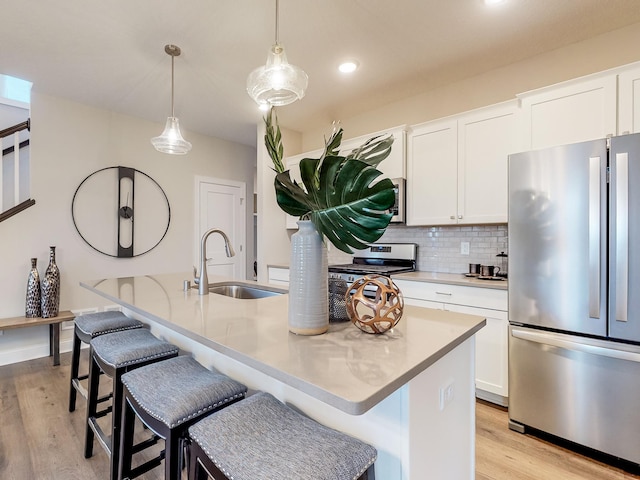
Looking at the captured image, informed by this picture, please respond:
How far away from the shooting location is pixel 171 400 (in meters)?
1.14

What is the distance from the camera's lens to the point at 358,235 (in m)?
0.93

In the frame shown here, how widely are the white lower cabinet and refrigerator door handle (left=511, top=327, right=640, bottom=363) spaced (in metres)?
0.24

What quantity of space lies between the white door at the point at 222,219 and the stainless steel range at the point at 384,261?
1888 mm

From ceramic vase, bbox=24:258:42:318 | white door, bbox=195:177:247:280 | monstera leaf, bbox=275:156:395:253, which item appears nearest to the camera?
monstera leaf, bbox=275:156:395:253

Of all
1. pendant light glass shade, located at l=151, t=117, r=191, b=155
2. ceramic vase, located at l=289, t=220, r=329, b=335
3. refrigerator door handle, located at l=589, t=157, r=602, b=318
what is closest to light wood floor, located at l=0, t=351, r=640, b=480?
refrigerator door handle, located at l=589, t=157, r=602, b=318

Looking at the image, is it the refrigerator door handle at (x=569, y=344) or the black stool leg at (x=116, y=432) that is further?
the refrigerator door handle at (x=569, y=344)

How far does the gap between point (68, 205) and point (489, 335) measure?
4235 mm

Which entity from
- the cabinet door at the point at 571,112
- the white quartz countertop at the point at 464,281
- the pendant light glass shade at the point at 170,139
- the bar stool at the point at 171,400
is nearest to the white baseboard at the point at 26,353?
the pendant light glass shade at the point at 170,139

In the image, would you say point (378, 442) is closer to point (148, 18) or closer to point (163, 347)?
point (163, 347)

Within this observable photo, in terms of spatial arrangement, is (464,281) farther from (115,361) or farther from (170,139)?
(170,139)

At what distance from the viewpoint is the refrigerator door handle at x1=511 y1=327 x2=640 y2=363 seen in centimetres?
170

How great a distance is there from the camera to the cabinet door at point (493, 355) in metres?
2.30

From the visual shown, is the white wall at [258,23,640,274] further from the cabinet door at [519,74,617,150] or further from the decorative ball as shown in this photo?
the decorative ball

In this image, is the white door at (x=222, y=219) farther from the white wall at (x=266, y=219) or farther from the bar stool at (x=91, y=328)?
the bar stool at (x=91, y=328)
